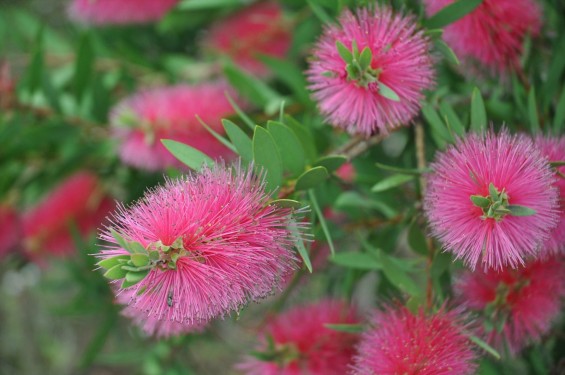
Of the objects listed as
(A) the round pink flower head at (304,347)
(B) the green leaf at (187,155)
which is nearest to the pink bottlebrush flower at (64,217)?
(A) the round pink flower head at (304,347)

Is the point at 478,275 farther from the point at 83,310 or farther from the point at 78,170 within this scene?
the point at 78,170

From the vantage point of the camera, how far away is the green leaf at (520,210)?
0.65 m

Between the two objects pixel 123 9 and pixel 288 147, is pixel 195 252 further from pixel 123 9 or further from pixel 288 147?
pixel 123 9

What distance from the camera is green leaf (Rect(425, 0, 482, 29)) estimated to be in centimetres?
79

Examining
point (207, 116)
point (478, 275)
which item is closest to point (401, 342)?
point (478, 275)

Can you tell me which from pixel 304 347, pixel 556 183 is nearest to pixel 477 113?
pixel 556 183

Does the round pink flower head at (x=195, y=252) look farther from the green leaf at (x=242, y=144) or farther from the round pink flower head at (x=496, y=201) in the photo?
the round pink flower head at (x=496, y=201)

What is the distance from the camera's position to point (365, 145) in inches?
36.2

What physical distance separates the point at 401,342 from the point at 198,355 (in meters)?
2.34

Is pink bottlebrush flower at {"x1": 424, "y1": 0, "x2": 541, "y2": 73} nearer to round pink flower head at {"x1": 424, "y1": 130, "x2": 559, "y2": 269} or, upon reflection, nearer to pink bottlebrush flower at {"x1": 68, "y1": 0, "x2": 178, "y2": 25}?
round pink flower head at {"x1": 424, "y1": 130, "x2": 559, "y2": 269}

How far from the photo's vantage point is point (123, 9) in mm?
1334

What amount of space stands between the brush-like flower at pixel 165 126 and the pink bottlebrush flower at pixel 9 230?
0.44m

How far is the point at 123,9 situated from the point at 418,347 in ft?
3.18

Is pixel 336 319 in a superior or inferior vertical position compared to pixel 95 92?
inferior
